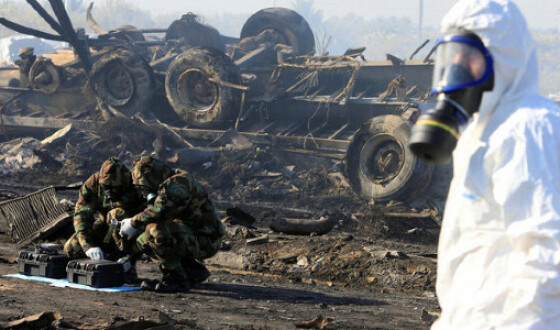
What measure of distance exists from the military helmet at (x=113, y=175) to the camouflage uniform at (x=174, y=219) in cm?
24

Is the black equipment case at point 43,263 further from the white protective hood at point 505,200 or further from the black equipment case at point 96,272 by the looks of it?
the white protective hood at point 505,200

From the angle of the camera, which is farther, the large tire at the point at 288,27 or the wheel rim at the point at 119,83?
the large tire at the point at 288,27

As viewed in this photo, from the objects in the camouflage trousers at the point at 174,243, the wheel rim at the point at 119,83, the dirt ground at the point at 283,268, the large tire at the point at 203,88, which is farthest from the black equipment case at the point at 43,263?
the wheel rim at the point at 119,83

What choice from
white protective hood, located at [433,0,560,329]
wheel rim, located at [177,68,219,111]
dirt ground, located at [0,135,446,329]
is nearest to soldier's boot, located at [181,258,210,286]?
dirt ground, located at [0,135,446,329]

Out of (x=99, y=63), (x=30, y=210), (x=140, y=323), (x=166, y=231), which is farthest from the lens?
(x=99, y=63)

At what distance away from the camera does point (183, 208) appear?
637 centimetres

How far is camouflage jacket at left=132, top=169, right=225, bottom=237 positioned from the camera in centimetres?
620

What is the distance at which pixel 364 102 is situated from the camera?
44.4 ft

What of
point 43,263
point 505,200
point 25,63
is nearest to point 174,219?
point 43,263

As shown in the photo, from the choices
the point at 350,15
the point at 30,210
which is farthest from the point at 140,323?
the point at 350,15

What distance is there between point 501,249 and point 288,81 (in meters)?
13.2

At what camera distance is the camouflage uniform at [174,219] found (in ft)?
20.5

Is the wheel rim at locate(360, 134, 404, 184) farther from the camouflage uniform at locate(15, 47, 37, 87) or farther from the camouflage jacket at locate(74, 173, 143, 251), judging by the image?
the camouflage uniform at locate(15, 47, 37, 87)

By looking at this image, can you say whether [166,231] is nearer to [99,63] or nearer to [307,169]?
[307,169]
